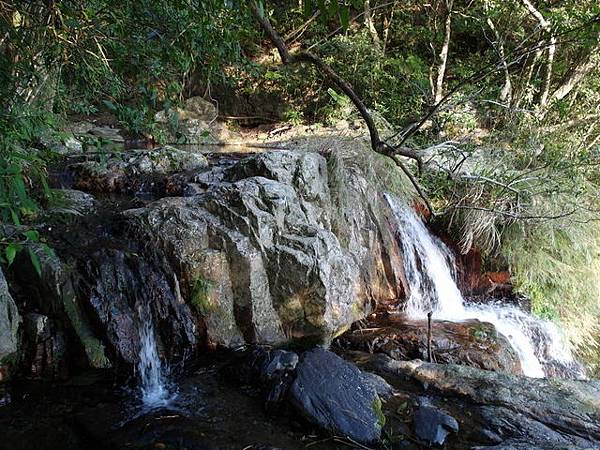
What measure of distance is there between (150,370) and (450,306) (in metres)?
3.83

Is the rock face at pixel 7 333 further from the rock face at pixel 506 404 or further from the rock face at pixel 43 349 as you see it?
the rock face at pixel 506 404

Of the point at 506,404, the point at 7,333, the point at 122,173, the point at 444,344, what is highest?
the point at 122,173

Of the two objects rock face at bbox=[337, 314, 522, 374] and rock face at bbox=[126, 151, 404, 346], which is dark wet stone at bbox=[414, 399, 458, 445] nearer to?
rock face at bbox=[337, 314, 522, 374]

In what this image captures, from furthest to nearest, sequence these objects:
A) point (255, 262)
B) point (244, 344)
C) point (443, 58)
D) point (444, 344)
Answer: point (443, 58) → point (444, 344) → point (255, 262) → point (244, 344)

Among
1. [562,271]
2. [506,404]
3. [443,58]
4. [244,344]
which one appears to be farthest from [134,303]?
[443,58]

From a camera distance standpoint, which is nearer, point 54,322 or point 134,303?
point 54,322

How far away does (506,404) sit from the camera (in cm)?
326

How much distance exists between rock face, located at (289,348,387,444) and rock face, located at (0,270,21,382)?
201 cm

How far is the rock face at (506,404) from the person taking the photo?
115 inches

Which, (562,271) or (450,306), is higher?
(562,271)

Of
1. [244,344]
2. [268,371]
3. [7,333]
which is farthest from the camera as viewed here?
[244,344]

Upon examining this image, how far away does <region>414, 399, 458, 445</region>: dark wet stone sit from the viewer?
2846 mm

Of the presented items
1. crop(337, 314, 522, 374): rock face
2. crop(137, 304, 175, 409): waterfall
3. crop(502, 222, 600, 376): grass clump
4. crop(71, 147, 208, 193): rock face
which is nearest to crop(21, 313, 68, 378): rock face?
crop(137, 304, 175, 409): waterfall

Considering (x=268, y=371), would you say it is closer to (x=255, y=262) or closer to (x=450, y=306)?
(x=255, y=262)
